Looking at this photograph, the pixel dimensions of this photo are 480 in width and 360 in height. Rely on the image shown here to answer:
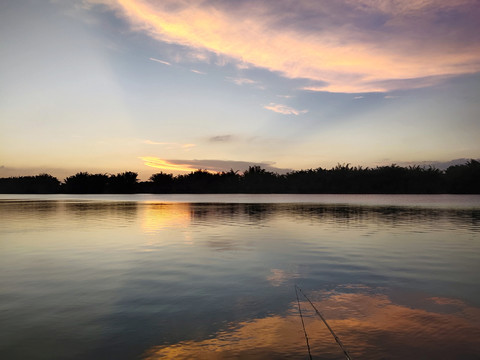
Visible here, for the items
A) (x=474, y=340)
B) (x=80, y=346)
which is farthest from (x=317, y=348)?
(x=80, y=346)

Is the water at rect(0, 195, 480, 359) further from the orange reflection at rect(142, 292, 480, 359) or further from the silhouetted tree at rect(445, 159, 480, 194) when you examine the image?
the silhouetted tree at rect(445, 159, 480, 194)

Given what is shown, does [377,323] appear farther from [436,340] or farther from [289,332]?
[289,332]

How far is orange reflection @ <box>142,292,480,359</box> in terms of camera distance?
23.9ft

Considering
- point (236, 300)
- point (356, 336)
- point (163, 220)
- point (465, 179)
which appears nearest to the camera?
point (356, 336)

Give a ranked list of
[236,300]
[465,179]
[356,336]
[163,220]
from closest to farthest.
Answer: [356,336], [236,300], [163,220], [465,179]

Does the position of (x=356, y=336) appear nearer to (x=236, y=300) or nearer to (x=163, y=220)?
(x=236, y=300)

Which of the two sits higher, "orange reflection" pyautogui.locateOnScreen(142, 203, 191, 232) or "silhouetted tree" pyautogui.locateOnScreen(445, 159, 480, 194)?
"silhouetted tree" pyautogui.locateOnScreen(445, 159, 480, 194)

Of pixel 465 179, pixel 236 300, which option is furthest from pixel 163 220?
pixel 465 179

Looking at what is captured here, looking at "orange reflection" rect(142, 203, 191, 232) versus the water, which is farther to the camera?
"orange reflection" rect(142, 203, 191, 232)

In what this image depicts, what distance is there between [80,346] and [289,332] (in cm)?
439

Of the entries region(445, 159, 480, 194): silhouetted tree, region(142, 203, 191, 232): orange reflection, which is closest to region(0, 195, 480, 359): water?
region(142, 203, 191, 232): orange reflection

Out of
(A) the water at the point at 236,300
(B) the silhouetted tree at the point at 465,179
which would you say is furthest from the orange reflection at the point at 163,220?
(B) the silhouetted tree at the point at 465,179

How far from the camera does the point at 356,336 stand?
319 inches

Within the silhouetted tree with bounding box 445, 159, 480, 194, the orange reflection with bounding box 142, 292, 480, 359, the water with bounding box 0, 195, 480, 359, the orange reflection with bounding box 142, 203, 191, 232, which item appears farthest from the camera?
the silhouetted tree with bounding box 445, 159, 480, 194
